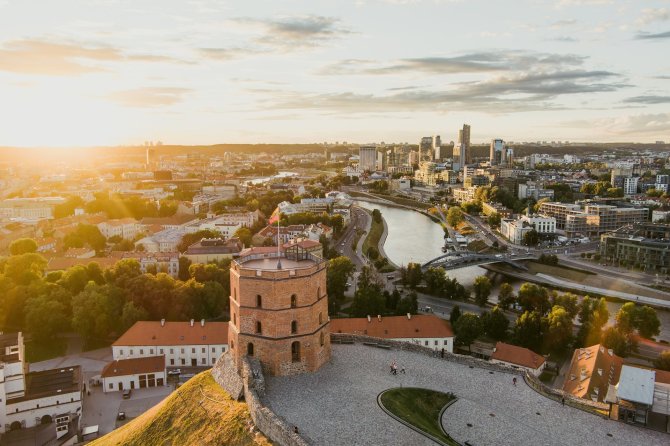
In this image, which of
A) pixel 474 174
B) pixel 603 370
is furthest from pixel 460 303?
pixel 474 174

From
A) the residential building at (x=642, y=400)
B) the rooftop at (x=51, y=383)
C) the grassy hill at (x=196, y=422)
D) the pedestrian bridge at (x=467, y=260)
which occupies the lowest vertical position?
the rooftop at (x=51, y=383)

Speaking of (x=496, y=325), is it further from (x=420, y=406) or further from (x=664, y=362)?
(x=420, y=406)

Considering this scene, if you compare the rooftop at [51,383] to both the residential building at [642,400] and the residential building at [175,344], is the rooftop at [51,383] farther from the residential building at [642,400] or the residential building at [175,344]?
the residential building at [642,400]

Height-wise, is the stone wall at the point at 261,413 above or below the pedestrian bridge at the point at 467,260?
above

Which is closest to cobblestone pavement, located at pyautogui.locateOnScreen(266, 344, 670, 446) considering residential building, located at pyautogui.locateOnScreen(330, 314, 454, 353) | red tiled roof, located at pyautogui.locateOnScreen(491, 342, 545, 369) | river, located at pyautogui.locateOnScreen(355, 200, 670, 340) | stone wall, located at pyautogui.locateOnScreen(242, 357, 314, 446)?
stone wall, located at pyautogui.locateOnScreen(242, 357, 314, 446)

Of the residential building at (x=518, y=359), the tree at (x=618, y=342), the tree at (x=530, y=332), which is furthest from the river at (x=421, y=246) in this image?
the residential building at (x=518, y=359)

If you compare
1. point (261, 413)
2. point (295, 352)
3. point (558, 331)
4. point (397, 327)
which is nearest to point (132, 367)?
point (397, 327)
